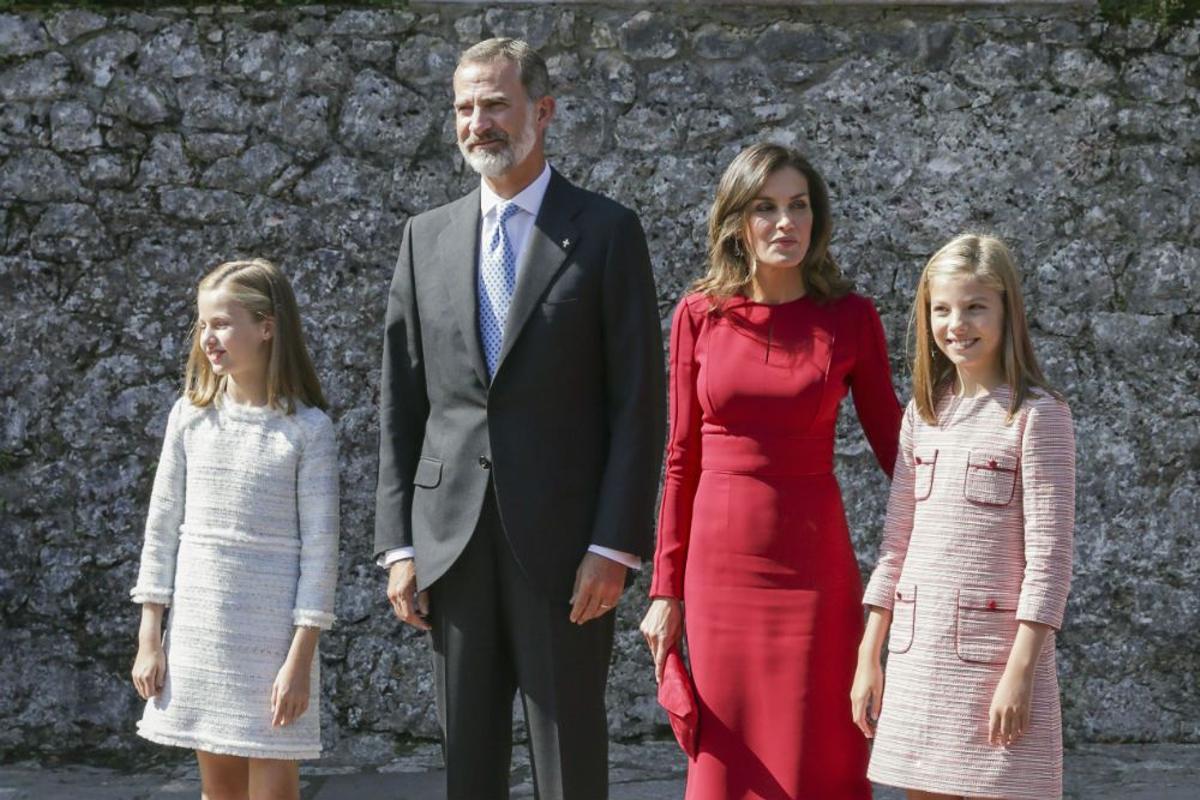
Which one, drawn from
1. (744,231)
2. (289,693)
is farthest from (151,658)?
(744,231)

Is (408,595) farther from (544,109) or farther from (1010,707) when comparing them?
(1010,707)

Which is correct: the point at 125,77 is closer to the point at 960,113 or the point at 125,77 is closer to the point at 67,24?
the point at 67,24

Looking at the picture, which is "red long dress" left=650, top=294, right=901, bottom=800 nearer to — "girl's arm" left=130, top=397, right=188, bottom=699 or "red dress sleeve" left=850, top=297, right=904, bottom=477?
"red dress sleeve" left=850, top=297, right=904, bottom=477

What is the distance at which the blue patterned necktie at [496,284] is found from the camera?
2.94m

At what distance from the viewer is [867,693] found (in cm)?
285

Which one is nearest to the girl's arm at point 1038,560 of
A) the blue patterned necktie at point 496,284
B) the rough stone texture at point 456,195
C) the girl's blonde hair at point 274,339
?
the blue patterned necktie at point 496,284

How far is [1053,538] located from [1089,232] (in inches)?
87.1

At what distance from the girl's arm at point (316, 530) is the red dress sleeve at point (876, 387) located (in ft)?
3.49

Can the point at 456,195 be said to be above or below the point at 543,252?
above

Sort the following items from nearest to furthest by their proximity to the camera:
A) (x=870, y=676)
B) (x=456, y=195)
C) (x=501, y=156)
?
1. (x=870, y=676)
2. (x=501, y=156)
3. (x=456, y=195)

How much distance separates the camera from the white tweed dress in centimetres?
311

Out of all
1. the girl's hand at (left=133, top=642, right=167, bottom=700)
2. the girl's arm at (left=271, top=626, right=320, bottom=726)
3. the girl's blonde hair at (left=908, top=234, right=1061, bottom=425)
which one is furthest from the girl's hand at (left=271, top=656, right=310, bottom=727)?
the girl's blonde hair at (left=908, top=234, right=1061, bottom=425)

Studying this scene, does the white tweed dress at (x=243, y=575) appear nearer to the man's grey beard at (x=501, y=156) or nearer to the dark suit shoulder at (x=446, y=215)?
the dark suit shoulder at (x=446, y=215)

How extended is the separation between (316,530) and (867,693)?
1124 mm
